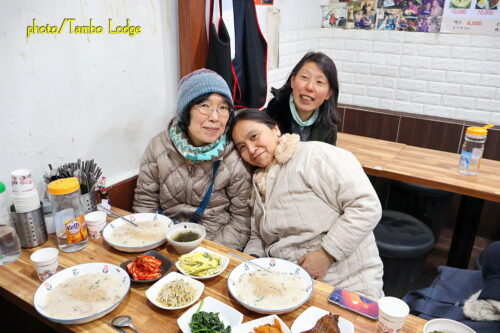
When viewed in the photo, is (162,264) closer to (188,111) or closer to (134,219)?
(134,219)

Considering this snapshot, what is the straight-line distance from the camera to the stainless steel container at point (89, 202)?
1.62 meters

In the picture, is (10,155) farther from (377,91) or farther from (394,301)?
(377,91)

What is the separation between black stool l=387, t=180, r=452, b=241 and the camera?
9.62 ft

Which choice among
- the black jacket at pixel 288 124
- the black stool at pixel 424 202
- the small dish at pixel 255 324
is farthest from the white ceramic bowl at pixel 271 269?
the black stool at pixel 424 202

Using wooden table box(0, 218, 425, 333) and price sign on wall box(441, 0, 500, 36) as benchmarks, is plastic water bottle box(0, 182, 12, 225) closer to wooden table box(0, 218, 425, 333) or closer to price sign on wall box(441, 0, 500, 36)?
wooden table box(0, 218, 425, 333)

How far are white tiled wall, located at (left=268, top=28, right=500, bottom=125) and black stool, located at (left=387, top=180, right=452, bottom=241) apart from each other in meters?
1.00

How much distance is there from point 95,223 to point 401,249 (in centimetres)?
164

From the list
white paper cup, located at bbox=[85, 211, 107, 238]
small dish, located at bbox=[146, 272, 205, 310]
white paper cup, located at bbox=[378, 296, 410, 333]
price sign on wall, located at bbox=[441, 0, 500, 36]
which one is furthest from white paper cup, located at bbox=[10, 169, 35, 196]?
price sign on wall, located at bbox=[441, 0, 500, 36]

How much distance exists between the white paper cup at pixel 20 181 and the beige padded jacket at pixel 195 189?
54 cm

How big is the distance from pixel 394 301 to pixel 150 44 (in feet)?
5.40

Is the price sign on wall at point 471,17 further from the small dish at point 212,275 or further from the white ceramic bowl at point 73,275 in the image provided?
the white ceramic bowl at point 73,275

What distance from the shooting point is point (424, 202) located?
3.00 meters

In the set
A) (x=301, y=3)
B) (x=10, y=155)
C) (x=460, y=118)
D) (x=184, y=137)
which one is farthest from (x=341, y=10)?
(x=10, y=155)

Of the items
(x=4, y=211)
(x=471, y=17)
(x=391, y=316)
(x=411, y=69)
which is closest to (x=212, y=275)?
(x=391, y=316)
